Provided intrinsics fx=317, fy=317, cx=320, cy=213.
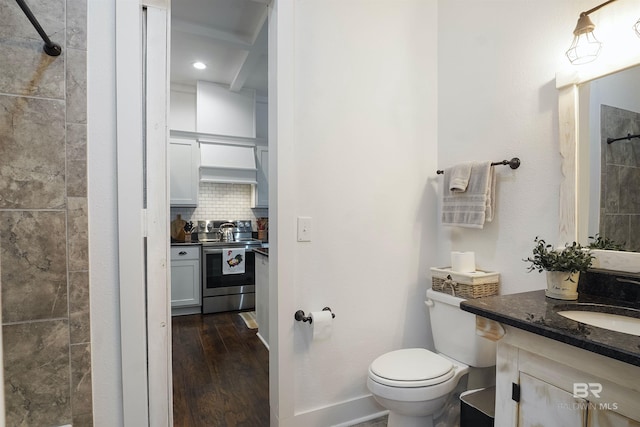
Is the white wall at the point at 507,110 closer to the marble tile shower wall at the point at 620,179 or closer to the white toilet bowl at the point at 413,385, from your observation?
the marble tile shower wall at the point at 620,179

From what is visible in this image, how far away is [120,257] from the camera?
4.21ft

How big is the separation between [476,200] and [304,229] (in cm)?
94

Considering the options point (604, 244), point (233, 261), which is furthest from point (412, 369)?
point (233, 261)

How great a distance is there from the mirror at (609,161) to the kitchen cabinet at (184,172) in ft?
12.2

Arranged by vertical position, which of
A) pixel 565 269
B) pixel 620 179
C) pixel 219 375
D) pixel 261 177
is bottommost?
pixel 219 375

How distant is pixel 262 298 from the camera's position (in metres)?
2.91

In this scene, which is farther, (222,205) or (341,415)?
(222,205)

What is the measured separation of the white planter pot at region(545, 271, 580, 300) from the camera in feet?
4.01

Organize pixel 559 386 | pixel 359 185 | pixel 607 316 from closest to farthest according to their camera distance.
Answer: pixel 559 386
pixel 607 316
pixel 359 185

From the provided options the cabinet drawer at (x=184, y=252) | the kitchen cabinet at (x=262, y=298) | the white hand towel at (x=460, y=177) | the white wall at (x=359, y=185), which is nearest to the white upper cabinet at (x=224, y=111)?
the cabinet drawer at (x=184, y=252)

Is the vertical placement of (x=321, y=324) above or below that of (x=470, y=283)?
below

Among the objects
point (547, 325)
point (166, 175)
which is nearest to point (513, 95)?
point (547, 325)

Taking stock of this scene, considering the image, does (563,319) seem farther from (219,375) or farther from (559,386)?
(219,375)

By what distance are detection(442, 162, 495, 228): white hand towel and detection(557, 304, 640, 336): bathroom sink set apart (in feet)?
2.00
